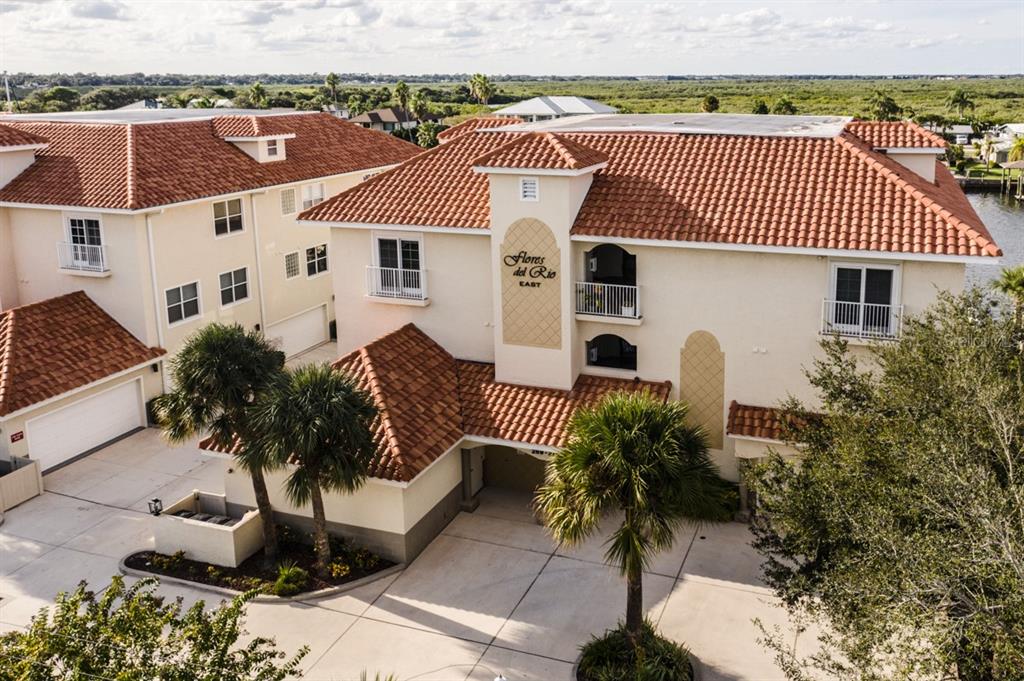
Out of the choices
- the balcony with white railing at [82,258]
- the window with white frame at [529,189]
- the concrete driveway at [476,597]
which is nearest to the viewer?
the concrete driveway at [476,597]

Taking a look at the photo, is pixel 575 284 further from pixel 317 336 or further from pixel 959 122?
pixel 959 122

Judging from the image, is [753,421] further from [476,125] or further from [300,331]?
[300,331]

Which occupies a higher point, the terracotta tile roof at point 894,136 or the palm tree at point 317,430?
the terracotta tile roof at point 894,136

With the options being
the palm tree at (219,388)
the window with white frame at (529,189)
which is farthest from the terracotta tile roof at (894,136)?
the palm tree at (219,388)

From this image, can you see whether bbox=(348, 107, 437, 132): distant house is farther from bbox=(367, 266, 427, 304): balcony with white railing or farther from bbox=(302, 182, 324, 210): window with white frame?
bbox=(367, 266, 427, 304): balcony with white railing

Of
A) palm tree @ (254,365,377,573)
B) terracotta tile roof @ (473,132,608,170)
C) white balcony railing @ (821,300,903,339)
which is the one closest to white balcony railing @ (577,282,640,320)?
terracotta tile roof @ (473,132,608,170)

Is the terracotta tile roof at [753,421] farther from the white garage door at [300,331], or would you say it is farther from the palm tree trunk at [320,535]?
the white garage door at [300,331]
